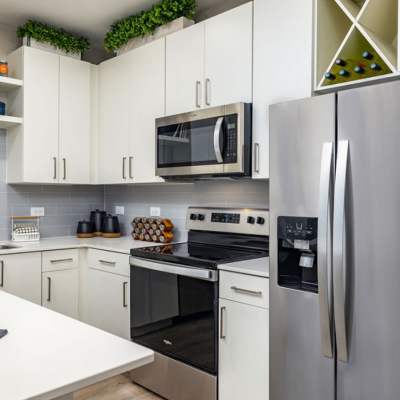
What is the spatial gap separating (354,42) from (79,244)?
2.42 meters

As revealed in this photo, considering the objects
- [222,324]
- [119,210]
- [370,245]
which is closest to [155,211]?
Result: [119,210]

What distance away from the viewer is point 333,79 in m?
2.12

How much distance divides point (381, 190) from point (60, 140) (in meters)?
2.74

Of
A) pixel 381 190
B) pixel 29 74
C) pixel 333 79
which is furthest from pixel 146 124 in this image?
pixel 381 190

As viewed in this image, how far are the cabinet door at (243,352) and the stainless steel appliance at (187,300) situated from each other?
0.05m

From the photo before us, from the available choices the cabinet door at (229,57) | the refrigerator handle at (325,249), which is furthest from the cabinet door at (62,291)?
the refrigerator handle at (325,249)

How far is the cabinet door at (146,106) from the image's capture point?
122 inches

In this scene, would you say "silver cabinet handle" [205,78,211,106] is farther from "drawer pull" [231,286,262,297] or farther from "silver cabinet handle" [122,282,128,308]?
"silver cabinet handle" [122,282,128,308]

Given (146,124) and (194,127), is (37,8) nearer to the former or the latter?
(146,124)

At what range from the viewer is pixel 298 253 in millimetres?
1879

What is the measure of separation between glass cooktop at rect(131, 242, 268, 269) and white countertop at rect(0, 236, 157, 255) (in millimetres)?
276

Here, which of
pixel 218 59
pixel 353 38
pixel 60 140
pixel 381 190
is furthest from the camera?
pixel 60 140

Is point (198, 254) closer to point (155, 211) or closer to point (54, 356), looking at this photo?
point (155, 211)

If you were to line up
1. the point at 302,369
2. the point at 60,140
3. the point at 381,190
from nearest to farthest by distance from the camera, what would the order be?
1. the point at 381,190
2. the point at 302,369
3. the point at 60,140
